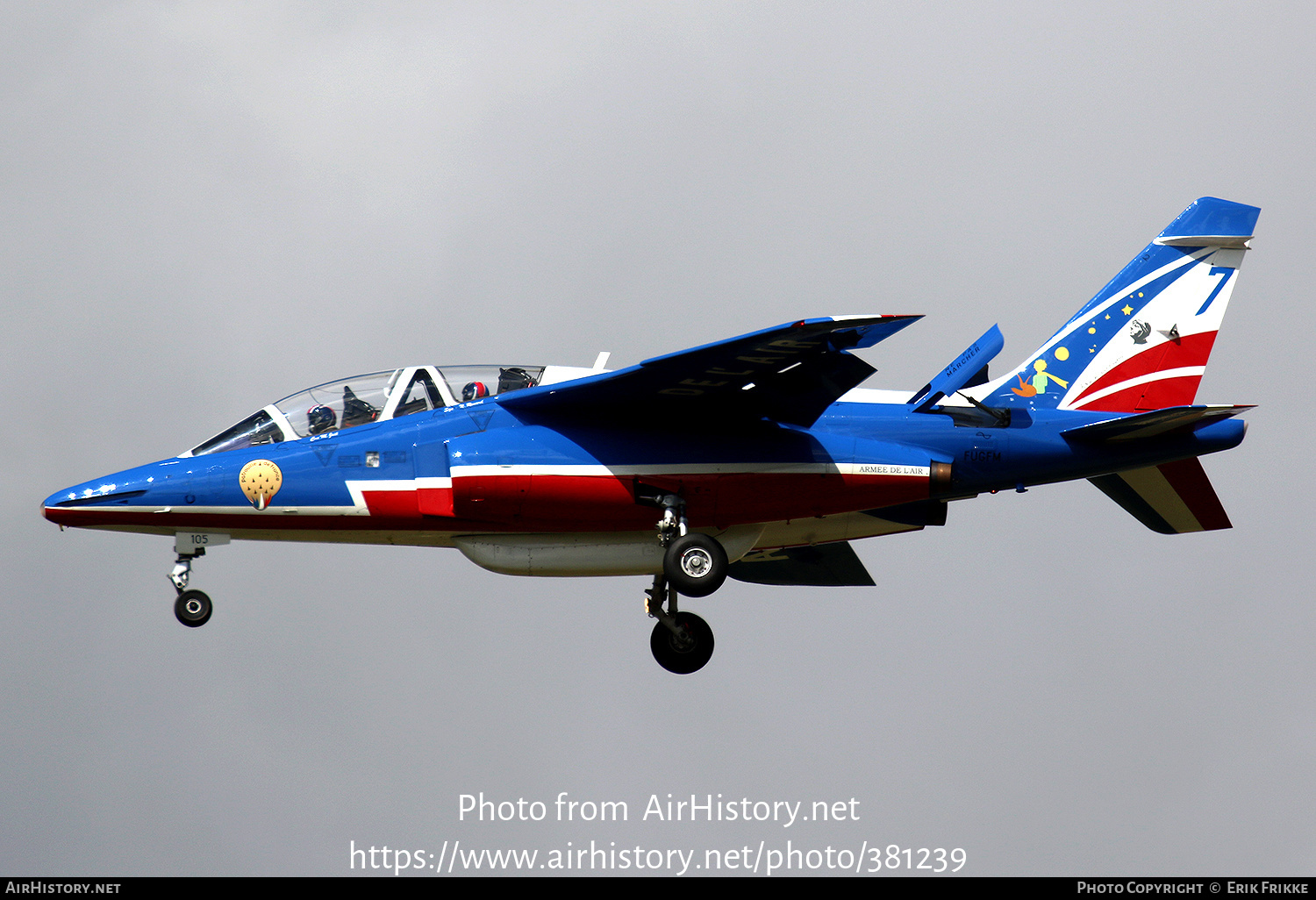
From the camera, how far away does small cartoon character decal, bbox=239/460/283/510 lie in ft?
68.2

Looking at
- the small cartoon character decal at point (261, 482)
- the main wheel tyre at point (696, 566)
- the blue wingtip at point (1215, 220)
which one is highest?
the blue wingtip at point (1215, 220)

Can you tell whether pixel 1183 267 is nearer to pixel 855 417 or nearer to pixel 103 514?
pixel 855 417

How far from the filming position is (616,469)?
20.7 m

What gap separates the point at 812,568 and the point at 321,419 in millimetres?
8391

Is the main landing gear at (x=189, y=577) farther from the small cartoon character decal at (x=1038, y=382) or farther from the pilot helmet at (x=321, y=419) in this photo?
the small cartoon character decal at (x=1038, y=382)

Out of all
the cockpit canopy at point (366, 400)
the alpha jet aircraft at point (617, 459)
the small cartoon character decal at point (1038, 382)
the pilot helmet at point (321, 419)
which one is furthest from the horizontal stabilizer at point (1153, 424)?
the pilot helmet at point (321, 419)

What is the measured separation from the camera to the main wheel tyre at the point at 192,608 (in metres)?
20.9

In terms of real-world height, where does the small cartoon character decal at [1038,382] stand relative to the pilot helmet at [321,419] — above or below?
above

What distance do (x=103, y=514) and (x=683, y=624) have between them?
8034mm

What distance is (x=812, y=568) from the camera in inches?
1011

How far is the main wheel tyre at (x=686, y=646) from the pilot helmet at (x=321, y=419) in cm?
561

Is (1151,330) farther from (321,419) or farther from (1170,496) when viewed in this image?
(321,419)

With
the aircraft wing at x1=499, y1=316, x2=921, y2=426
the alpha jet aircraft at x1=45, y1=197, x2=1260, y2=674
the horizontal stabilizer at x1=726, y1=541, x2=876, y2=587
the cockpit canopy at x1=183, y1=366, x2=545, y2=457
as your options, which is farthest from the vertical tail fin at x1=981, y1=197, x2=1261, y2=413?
the cockpit canopy at x1=183, y1=366, x2=545, y2=457

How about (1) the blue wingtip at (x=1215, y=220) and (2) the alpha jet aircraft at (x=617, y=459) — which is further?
(1) the blue wingtip at (x=1215, y=220)
